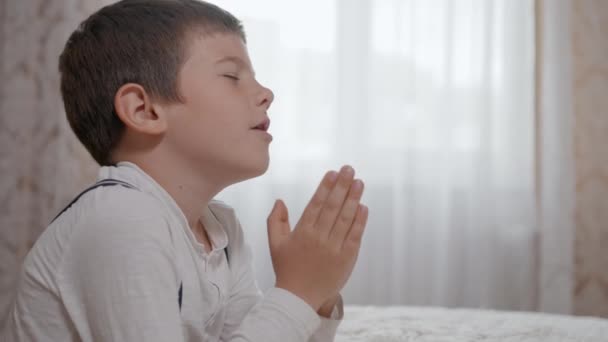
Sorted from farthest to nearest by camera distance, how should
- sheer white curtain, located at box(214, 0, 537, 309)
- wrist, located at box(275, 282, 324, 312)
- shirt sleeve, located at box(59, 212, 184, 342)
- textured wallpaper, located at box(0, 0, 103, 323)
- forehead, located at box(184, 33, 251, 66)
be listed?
sheer white curtain, located at box(214, 0, 537, 309), textured wallpaper, located at box(0, 0, 103, 323), forehead, located at box(184, 33, 251, 66), wrist, located at box(275, 282, 324, 312), shirt sleeve, located at box(59, 212, 184, 342)

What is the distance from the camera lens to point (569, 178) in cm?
235

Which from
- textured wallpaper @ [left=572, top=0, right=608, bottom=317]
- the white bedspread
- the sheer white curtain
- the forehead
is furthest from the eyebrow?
textured wallpaper @ [left=572, top=0, right=608, bottom=317]

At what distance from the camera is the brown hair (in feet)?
2.55

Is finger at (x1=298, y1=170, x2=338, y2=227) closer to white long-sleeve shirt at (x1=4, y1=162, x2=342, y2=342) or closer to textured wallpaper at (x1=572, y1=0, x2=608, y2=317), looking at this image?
white long-sleeve shirt at (x1=4, y1=162, x2=342, y2=342)

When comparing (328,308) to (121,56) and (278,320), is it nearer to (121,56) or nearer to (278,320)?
(278,320)

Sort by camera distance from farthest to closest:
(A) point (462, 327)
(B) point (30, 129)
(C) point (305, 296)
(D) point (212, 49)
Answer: (B) point (30, 129) < (A) point (462, 327) < (D) point (212, 49) < (C) point (305, 296)

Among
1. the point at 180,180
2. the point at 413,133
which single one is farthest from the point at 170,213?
the point at 413,133

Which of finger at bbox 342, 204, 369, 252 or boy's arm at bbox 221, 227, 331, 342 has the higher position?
finger at bbox 342, 204, 369, 252

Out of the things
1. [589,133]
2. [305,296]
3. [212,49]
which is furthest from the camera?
[589,133]

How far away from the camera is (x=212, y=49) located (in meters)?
0.79

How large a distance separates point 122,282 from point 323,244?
0.24 m

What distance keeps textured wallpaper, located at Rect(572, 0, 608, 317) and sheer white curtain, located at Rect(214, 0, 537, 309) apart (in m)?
0.23

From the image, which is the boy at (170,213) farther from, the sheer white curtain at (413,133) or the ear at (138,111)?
the sheer white curtain at (413,133)

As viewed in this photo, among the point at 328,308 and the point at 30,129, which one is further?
the point at 30,129
